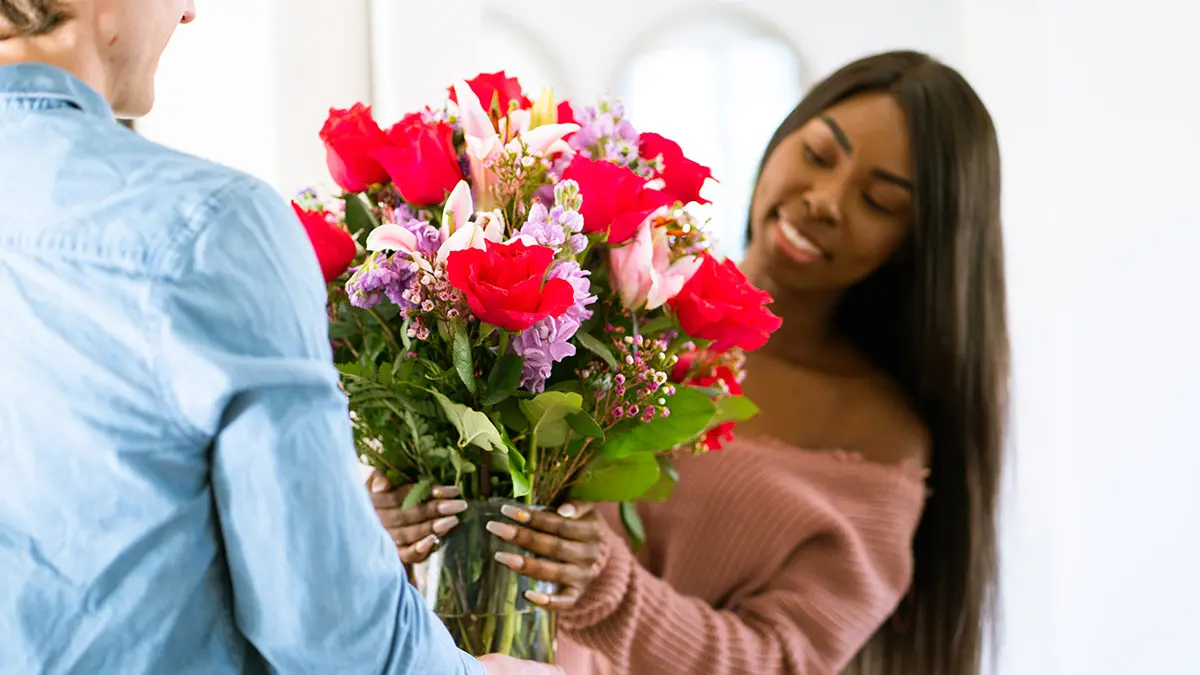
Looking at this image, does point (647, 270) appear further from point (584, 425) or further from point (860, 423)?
point (860, 423)

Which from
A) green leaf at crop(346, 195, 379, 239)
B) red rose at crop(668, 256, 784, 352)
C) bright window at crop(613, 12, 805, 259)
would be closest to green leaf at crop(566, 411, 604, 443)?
red rose at crop(668, 256, 784, 352)

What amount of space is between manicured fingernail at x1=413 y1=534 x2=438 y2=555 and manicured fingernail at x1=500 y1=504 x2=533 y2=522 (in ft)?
0.18

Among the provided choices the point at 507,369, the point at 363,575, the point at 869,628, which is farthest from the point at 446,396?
the point at 869,628

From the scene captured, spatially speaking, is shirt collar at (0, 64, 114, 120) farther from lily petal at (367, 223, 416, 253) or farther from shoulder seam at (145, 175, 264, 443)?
lily petal at (367, 223, 416, 253)

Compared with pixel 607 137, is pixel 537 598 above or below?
below

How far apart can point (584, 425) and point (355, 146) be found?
0.26 m

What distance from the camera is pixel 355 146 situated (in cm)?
83

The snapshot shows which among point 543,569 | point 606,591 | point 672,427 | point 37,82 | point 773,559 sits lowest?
point 773,559

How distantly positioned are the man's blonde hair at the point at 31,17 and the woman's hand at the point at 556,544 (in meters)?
0.44

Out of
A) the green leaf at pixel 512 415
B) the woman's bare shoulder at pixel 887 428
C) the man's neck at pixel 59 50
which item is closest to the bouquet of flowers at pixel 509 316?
the green leaf at pixel 512 415

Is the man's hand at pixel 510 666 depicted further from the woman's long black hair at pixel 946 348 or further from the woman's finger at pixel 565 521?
the woman's long black hair at pixel 946 348

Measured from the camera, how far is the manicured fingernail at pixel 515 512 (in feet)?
2.72

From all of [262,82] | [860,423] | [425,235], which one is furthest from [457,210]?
[860,423]

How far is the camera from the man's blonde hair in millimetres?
530
